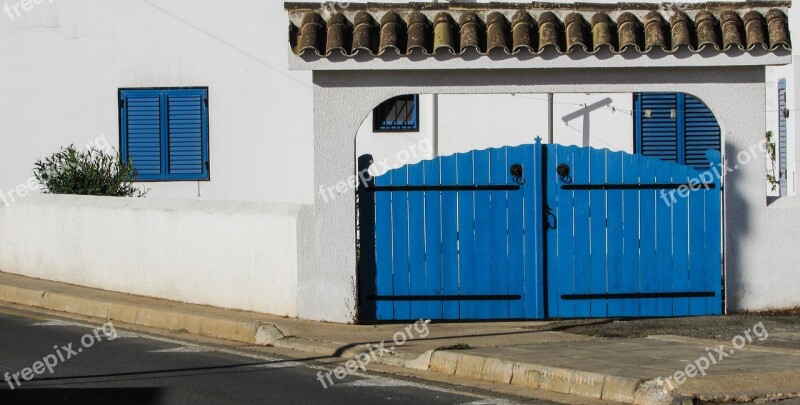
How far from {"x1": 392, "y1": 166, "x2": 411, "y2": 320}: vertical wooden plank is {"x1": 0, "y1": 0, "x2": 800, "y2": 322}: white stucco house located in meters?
0.37

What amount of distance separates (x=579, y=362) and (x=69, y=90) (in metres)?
12.2

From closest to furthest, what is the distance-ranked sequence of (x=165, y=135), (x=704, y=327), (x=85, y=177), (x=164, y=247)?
(x=704, y=327) → (x=164, y=247) → (x=85, y=177) → (x=165, y=135)

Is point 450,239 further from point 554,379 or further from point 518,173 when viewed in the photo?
point 554,379

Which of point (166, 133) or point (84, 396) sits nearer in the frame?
point (84, 396)

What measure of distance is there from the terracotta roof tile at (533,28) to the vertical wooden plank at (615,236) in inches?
47.2

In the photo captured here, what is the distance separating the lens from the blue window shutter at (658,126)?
61.1 feet

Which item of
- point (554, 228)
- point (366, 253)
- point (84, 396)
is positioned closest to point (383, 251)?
point (366, 253)

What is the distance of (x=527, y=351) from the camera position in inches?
411

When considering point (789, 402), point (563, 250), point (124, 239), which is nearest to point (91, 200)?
point (124, 239)

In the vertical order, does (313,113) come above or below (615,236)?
above

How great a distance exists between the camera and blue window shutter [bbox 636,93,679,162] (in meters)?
18.6

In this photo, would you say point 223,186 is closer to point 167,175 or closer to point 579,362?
point 167,175

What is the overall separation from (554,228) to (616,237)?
0.65 meters

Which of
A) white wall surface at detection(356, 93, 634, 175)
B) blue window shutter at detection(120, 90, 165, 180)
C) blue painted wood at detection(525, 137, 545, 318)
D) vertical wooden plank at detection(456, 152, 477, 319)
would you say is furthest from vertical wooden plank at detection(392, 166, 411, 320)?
blue window shutter at detection(120, 90, 165, 180)
